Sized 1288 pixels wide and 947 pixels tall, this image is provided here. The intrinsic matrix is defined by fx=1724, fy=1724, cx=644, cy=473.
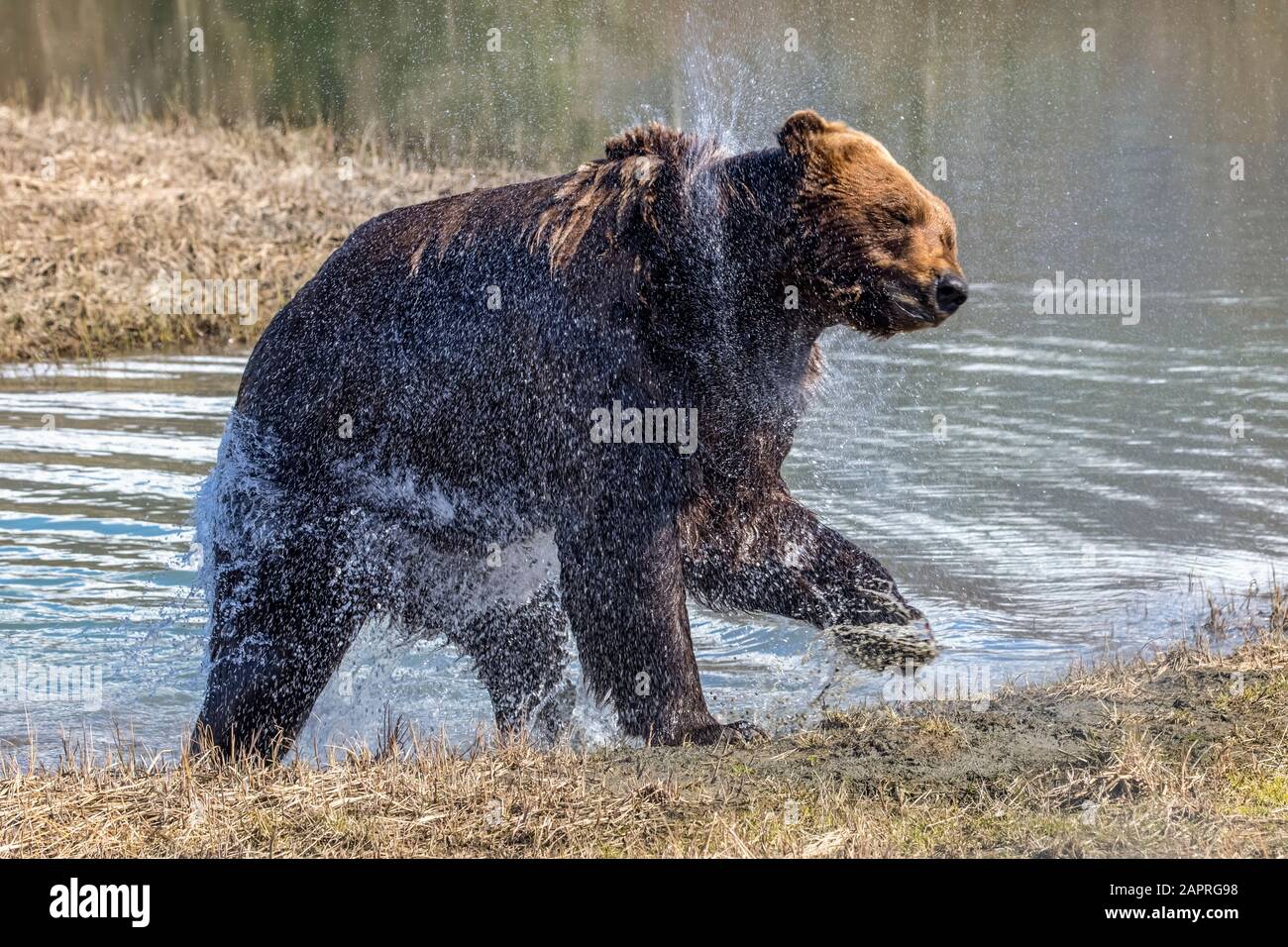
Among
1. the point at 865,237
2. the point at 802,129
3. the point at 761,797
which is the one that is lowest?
the point at 761,797

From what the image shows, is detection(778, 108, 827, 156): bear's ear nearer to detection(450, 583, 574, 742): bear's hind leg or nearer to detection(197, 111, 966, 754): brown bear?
detection(197, 111, 966, 754): brown bear

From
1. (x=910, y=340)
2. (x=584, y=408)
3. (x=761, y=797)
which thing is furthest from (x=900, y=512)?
(x=910, y=340)

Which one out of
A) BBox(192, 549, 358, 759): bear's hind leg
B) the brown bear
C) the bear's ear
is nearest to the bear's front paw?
the brown bear

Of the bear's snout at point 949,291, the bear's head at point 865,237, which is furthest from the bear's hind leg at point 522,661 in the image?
the bear's snout at point 949,291

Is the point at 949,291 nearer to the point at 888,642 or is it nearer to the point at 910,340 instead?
the point at 888,642

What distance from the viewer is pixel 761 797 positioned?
→ 4.44m

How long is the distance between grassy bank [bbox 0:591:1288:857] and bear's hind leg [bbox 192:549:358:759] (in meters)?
0.34

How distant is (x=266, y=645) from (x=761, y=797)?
174cm

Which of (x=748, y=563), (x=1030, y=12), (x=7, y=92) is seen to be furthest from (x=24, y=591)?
(x=1030, y=12)

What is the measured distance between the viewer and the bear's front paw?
5605mm

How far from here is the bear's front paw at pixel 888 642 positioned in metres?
5.61

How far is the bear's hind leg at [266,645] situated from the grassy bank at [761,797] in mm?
342

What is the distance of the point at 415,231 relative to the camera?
5465mm

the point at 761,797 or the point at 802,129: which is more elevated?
the point at 802,129
